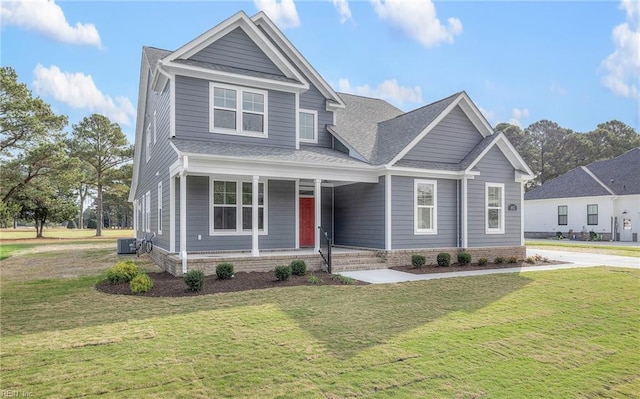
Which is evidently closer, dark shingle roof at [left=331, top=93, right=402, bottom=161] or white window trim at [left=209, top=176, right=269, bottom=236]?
white window trim at [left=209, top=176, right=269, bottom=236]

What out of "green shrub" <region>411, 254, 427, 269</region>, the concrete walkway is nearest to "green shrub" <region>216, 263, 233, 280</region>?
the concrete walkway

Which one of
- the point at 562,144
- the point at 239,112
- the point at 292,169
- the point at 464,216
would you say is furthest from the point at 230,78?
the point at 562,144

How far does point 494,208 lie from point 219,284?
1115 centimetres

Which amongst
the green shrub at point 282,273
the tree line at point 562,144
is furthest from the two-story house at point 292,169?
the tree line at point 562,144

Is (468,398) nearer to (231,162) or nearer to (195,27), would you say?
(231,162)

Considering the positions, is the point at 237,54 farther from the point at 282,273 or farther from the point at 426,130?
the point at 282,273

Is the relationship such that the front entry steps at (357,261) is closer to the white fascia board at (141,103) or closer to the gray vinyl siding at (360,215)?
the gray vinyl siding at (360,215)

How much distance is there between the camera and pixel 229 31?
1316cm

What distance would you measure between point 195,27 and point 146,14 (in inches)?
73.7

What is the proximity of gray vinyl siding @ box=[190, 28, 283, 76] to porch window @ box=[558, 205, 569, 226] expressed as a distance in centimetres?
2833

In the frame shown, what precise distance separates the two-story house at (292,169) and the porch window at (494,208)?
55mm

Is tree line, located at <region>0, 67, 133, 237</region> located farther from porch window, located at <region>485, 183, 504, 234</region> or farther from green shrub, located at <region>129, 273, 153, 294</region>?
porch window, located at <region>485, 183, 504, 234</region>

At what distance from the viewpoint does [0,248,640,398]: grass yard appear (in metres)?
4.18

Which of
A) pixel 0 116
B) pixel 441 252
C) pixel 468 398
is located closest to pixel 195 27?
pixel 441 252
